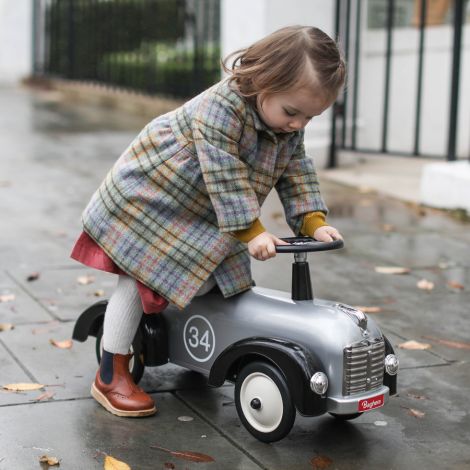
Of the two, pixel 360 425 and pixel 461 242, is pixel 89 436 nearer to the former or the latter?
pixel 360 425

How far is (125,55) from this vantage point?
1328 centimetres

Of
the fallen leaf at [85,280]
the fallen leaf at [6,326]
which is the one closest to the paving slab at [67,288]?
the fallen leaf at [85,280]

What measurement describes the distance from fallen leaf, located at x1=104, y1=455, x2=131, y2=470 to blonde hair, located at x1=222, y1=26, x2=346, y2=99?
1206 millimetres

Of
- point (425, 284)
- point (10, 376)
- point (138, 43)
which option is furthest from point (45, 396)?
point (138, 43)

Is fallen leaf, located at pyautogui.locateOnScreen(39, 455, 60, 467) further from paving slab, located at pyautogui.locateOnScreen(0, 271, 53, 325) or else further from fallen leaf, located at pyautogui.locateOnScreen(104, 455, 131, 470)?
paving slab, located at pyautogui.locateOnScreen(0, 271, 53, 325)

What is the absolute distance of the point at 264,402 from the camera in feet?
10.5

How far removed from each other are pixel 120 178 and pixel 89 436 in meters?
0.87

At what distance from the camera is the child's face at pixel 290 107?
3148mm

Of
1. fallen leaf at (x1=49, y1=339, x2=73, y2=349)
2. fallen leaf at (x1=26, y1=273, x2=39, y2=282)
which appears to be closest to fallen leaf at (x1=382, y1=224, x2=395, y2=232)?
fallen leaf at (x1=26, y1=273, x2=39, y2=282)

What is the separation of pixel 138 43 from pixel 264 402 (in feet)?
34.5

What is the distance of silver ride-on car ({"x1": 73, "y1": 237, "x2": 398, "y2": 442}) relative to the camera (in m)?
3.12

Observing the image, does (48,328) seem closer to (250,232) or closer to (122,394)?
(122,394)

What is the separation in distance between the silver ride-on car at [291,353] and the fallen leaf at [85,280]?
5.76 feet

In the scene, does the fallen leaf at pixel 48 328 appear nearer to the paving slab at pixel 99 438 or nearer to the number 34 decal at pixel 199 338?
the paving slab at pixel 99 438
